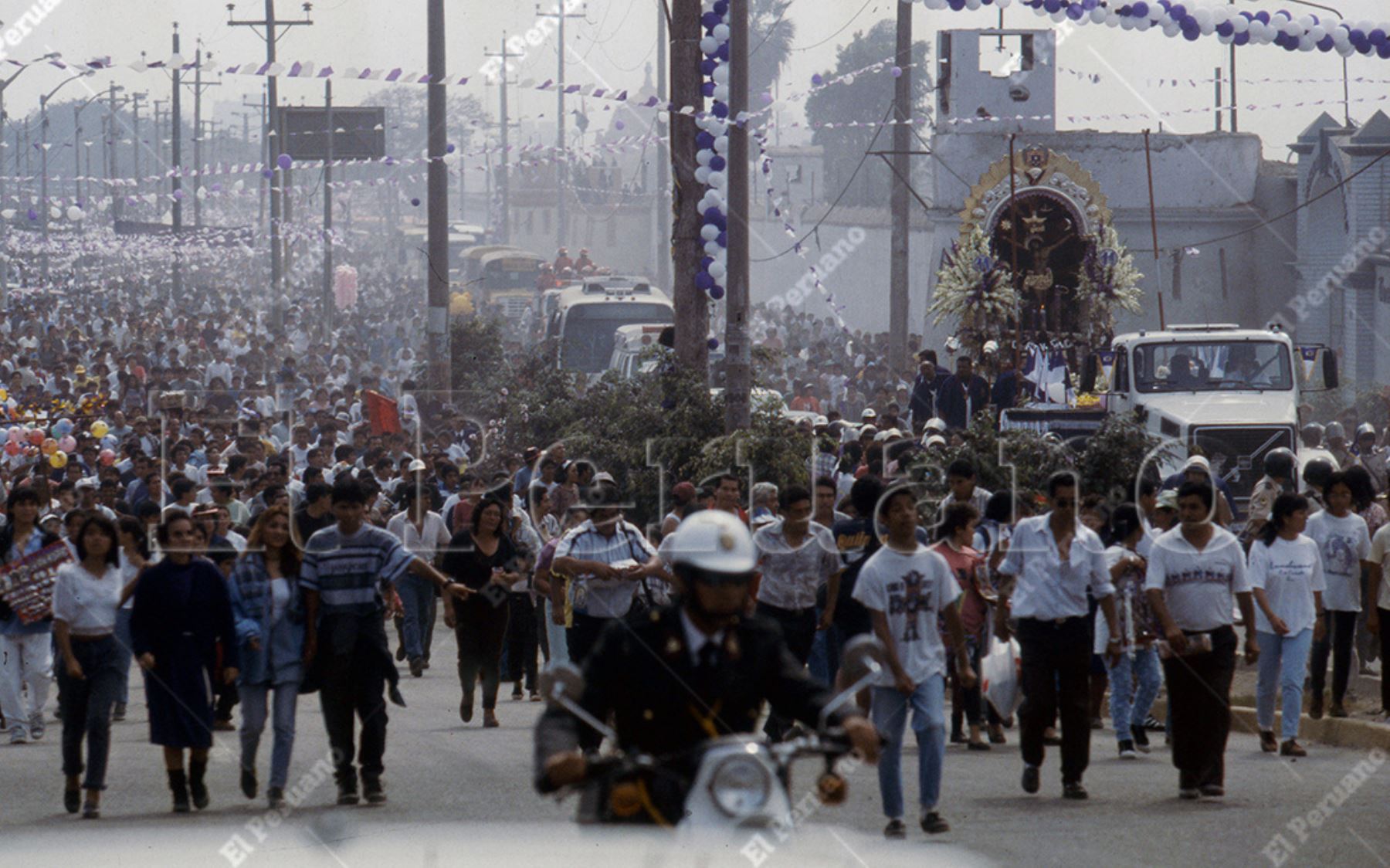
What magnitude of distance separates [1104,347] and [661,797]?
17.9 meters

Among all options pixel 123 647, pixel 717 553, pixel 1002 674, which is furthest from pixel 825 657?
pixel 717 553

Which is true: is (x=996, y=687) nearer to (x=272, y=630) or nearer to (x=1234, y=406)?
(x=272, y=630)

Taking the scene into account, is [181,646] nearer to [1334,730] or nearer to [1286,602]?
[1286,602]

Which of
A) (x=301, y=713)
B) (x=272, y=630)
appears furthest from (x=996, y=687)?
(x=301, y=713)

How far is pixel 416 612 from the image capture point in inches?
575

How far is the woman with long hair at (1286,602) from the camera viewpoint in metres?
10.5

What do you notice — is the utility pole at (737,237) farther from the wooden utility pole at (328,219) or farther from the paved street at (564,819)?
the wooden utility pole at (328,219)

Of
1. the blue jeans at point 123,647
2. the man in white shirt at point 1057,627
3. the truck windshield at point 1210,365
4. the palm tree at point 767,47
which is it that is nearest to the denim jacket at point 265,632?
the blue jeans at point 123,647

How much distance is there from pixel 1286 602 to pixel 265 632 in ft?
17.2

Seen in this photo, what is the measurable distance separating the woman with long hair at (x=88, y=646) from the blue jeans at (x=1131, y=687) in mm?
5172

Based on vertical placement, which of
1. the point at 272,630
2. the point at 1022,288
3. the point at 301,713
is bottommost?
Answer: the point at 301,713

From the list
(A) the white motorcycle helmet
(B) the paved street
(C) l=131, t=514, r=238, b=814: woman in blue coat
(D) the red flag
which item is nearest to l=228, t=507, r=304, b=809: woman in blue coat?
(C) l=131, t=514, r=238, b=814: woman in blue coat

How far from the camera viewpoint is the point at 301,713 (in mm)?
13070

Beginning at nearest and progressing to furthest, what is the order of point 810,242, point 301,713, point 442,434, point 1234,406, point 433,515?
point 301,713 → point 433,515 → point 1234,406 → point 442,434 → point 810,242
